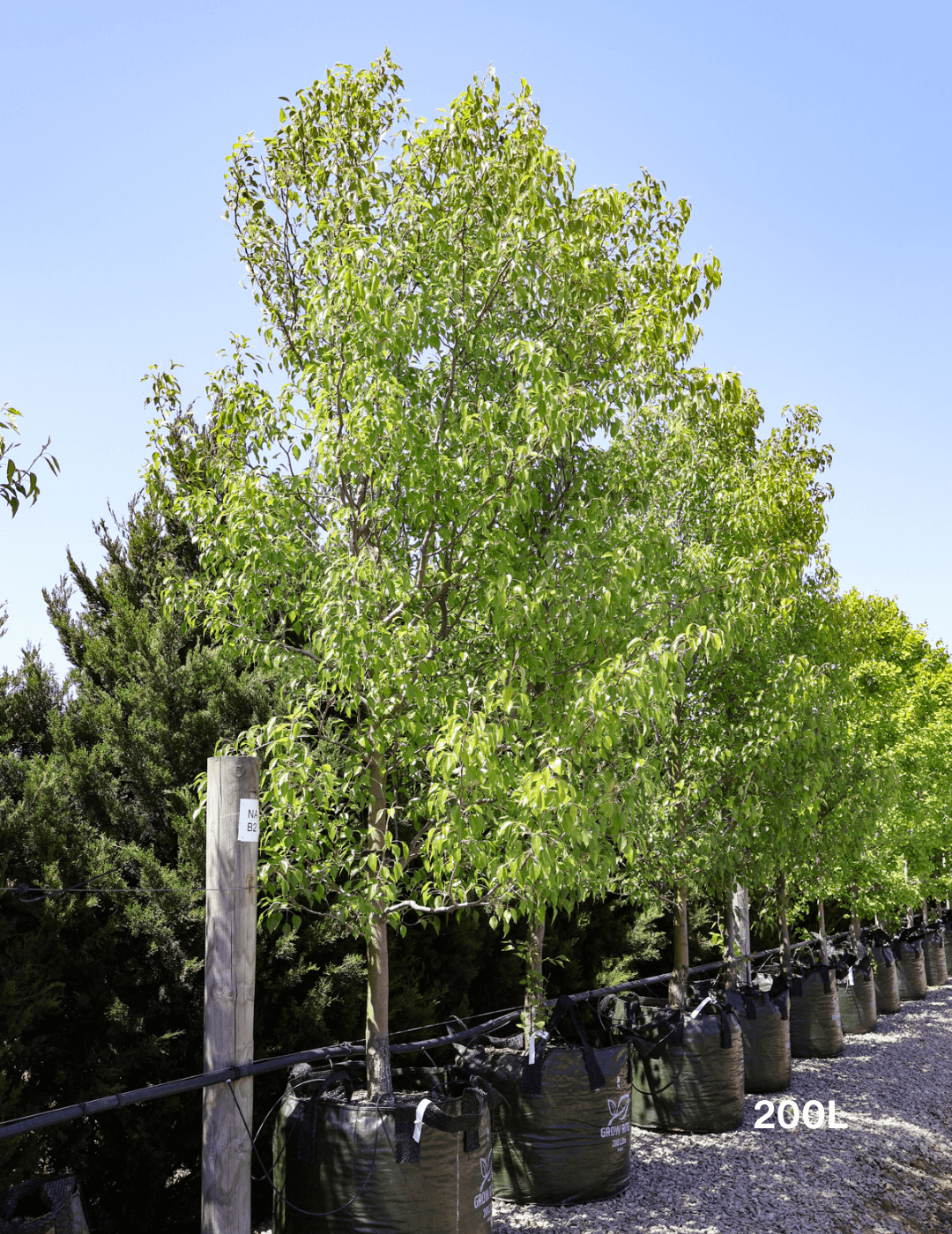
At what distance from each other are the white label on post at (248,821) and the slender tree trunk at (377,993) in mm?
657

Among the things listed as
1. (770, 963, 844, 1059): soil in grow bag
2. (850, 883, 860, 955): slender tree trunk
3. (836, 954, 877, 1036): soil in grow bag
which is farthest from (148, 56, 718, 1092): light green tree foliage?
(850, 883, 860, 955): slender tree trunk

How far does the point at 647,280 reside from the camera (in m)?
5.41

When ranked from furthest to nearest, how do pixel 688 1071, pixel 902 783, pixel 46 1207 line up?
1. pixel 902 783
2. pixel 688 1071
3. pixel 46 1207

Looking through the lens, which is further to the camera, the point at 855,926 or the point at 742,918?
the point at 855,926

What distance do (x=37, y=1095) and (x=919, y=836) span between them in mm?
13140

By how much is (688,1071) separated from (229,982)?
4.01 m

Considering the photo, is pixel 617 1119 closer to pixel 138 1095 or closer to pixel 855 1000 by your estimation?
pixel 138 1095

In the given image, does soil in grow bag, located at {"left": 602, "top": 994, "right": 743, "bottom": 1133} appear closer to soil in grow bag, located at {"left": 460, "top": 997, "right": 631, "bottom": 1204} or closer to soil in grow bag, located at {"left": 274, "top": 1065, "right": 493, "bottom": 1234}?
soil in grow bag, located at {"left": 460, "top": 997, "right": 631, "bottom": 1204}

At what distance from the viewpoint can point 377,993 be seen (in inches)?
175

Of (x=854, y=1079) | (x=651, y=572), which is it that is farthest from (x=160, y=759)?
(x=854, y=1079)

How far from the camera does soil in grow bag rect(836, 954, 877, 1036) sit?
10.3m

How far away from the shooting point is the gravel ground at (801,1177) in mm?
4828

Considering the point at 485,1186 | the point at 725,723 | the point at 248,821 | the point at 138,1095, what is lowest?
the point at 485,1186

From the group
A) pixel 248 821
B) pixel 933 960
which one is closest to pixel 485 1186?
pixel 248 821
